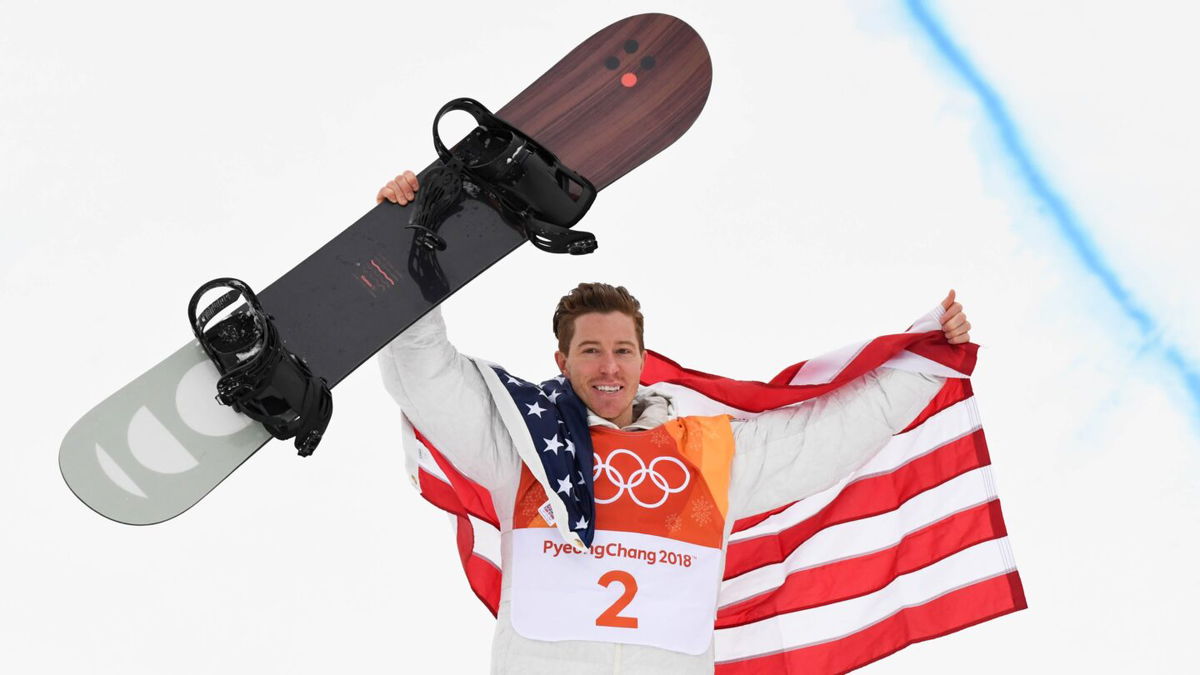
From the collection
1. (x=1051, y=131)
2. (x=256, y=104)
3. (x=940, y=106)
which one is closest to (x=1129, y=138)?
(x=1051, y=131)

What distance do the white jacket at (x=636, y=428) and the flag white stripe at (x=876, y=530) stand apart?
0.85 ft

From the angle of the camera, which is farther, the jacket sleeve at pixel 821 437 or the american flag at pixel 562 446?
the jacket sleeve at pixel 821 437

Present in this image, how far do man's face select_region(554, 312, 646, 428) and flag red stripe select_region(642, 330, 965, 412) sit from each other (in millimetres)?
296

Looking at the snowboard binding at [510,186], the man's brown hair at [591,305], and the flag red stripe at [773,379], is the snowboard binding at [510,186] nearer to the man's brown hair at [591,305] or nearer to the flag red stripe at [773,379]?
the man's brown hair at [591,305]

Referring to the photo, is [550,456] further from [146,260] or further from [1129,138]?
[1129,138]

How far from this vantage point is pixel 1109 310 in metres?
3.82

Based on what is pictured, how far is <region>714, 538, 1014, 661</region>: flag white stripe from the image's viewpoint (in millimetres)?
3039

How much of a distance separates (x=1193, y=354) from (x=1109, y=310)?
270 mm

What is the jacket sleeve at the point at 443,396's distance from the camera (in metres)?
2.46

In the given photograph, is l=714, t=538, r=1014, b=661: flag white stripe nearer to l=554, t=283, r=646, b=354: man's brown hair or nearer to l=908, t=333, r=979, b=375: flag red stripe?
l=908, t=333, r=979, b=375: flag red stripe

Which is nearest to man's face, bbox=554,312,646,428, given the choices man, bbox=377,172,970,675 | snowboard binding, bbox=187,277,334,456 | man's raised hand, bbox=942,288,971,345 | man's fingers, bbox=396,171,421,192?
man, bbox=377,172,970,675

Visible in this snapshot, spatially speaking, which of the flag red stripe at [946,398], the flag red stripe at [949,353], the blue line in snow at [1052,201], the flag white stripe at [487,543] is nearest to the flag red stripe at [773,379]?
the flag red stripe at [949,353]

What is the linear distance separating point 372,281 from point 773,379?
0.99m

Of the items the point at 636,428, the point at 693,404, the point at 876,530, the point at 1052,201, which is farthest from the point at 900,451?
the point at 1052,201
